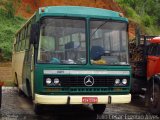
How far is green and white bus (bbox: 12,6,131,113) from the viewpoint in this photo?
987cm

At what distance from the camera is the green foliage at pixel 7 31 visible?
3057cm

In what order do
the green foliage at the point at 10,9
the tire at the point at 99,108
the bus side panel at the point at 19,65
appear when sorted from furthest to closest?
1. the green foliage at the point at 10,9
2. the bus side panel at the point at 19,65
3. the tire at the point at 99,108

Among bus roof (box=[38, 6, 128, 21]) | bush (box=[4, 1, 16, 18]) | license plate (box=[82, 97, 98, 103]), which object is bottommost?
license plate (box=[82, 97, 98, 103])

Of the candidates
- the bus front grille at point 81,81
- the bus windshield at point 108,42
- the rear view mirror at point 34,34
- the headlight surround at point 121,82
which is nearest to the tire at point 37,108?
the bus front grille at point 81,81

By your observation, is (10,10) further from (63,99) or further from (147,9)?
(147,9)

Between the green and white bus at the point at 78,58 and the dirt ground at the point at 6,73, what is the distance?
478 inches

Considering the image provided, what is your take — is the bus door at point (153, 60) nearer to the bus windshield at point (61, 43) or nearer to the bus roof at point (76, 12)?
the bus roof at point (76, 12)

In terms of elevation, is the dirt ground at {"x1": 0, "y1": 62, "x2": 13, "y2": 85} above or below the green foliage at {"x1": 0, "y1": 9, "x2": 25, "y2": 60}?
below

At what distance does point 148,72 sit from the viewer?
14.3m

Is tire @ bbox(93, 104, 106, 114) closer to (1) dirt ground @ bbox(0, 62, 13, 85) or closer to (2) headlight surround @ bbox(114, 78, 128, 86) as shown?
(2) headlight surround @ bbox(114, 78, 128, 86)

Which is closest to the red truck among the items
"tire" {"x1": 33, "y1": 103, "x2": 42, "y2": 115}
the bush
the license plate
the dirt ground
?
the license plate

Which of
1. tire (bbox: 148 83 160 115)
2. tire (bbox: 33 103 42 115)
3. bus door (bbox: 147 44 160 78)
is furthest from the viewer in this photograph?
bus door (bbox: 147 44 160 78)

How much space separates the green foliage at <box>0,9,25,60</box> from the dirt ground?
3.77 ft

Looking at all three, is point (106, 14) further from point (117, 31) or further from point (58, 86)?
point (58, 86)
